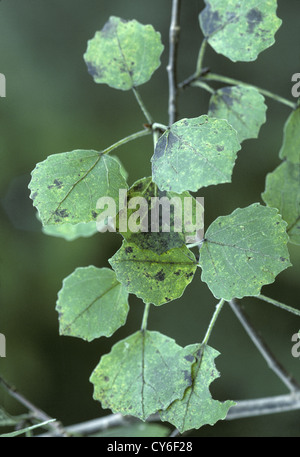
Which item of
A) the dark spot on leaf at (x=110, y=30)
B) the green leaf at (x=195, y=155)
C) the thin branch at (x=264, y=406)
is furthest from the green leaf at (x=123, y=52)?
the thin branch at (x=264, y=406)

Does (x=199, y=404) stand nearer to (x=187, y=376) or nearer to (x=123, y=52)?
(x=187, y=376)

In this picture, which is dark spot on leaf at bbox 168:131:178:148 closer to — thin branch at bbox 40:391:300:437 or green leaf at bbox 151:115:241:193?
green leaf at bbox 151:115:241:193

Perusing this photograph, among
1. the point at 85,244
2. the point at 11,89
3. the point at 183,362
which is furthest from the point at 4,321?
the point at 183,362

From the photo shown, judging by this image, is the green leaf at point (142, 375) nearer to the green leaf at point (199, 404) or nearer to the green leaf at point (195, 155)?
the green leaf at point (199, 404)

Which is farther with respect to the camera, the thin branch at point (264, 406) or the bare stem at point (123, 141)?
the thin branch at point (264, 406)

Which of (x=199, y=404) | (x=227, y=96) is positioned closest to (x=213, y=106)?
(x=227, y=96)

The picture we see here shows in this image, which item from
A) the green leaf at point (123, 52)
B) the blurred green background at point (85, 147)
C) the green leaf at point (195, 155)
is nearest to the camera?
the green leaf at point (195, 155)

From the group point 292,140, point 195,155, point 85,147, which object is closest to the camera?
point 195,155

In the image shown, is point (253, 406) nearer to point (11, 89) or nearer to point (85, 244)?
point (85, 244)
